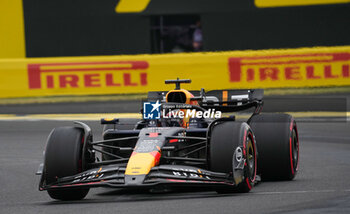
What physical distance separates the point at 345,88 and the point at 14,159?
29.3ft

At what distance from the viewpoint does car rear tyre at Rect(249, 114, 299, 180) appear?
358 inches

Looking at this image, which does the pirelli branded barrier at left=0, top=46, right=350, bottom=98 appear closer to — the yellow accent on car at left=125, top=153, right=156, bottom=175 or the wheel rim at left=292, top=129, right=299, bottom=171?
the wheel rim at left=292, top=129, right=299, bottom=171

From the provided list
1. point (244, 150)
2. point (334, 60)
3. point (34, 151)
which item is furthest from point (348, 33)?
point (244, 150)

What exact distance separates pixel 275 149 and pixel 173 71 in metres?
9.78

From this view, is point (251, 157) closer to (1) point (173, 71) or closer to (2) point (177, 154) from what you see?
(2) point (177, 154)

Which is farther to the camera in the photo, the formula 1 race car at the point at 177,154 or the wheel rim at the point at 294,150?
the wheel rim at the point at 294,150

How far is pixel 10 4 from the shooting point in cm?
2023

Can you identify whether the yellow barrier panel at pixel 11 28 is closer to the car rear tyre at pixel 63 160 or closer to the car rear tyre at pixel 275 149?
the car rear tyre at pixel 275 149

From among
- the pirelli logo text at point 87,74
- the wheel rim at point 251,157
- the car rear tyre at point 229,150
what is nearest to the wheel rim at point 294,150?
the wheel rim at point 251,157

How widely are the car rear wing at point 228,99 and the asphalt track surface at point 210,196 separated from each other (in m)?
1.03

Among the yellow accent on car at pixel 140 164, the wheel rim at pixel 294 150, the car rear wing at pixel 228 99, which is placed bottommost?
the wheel rim at pixel 294 150

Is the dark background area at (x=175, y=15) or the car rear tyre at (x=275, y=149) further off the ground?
the dark background area at (x=175, y=15)

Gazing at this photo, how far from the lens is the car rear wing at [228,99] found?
10078 millimetres

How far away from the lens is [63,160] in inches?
316
